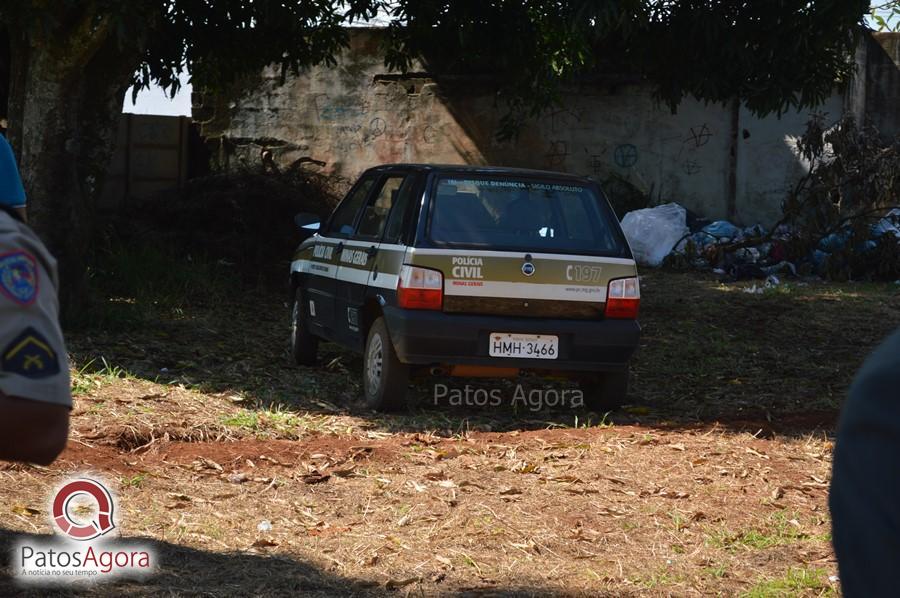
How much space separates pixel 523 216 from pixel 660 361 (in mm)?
3049

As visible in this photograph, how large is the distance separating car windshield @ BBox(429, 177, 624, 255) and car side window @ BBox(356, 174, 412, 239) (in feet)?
1.45

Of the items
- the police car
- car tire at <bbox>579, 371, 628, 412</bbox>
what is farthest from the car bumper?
car tire at <bbox>579, 371, 628, 412</bbox>

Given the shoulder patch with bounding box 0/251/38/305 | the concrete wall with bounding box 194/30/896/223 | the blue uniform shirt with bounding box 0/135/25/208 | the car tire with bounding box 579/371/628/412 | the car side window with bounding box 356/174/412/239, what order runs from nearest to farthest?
the shoulder patch with bounding box 0/251/38/305 < the blue uniform shirt with bounding box 0/135/25/208 < the car tire with bounding box 579/371/628/412 < the car side window with bounding box 356/174/412/239 < the concrete wall with bounding box 194/30/896/223

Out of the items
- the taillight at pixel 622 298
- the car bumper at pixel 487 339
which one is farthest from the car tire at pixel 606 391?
the taillight at pixel 622 298

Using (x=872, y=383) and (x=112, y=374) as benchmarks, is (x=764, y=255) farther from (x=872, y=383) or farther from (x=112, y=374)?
(x=872, y=383)

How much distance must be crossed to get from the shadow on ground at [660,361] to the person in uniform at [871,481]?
6539 millimetres

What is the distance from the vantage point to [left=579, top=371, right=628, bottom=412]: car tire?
8.32 metres

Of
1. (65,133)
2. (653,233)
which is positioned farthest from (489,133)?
(65,133)

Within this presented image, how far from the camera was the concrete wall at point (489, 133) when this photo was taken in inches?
719

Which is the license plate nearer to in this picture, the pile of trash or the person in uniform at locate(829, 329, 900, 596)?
the person in uniform at locate(829, 329, 900, 596)

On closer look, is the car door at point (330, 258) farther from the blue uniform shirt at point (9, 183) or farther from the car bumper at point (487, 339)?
the blue uniform shirt at point (9, 183)

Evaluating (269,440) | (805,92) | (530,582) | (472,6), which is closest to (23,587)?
(530,582)

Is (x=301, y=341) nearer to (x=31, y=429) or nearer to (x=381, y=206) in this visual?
(x=381, y=206)

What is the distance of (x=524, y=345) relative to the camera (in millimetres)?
7809
